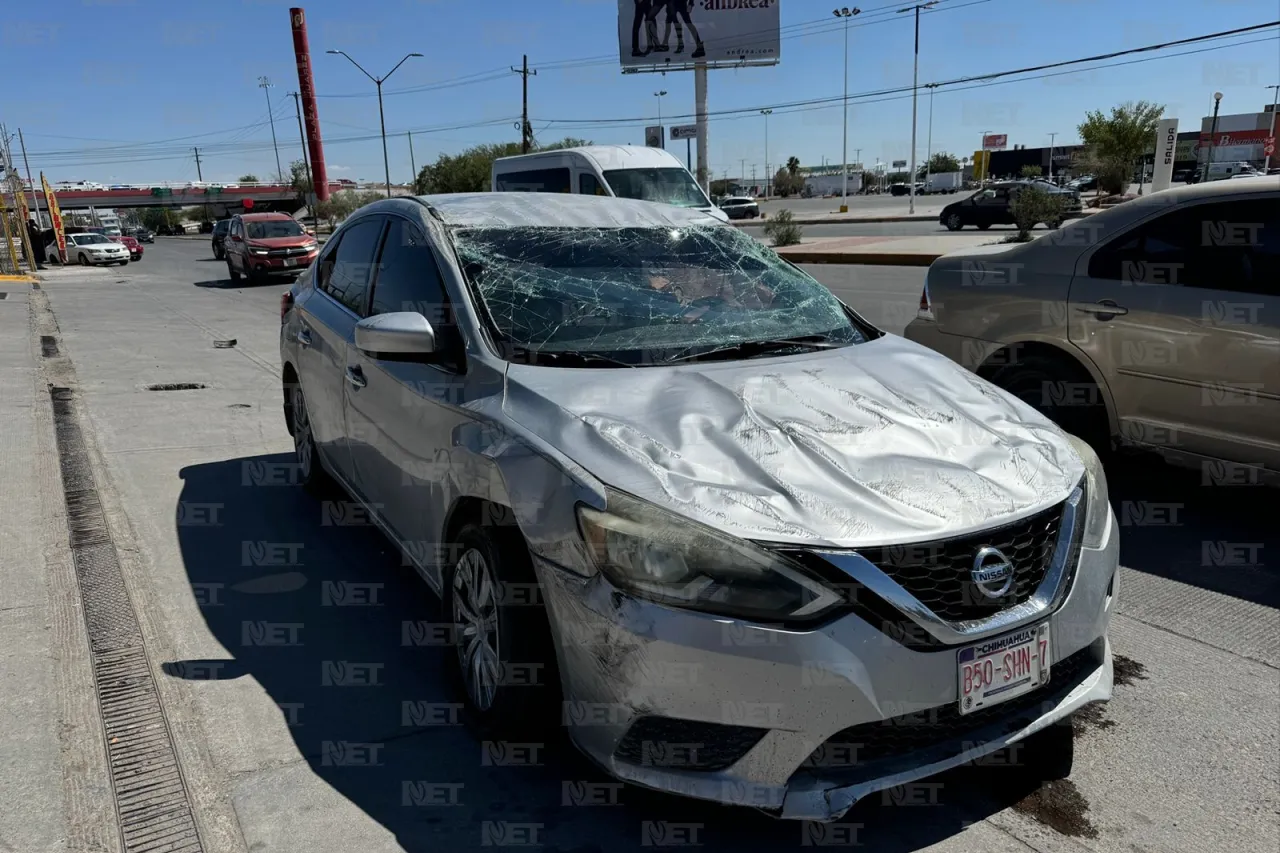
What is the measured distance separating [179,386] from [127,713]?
656 cm

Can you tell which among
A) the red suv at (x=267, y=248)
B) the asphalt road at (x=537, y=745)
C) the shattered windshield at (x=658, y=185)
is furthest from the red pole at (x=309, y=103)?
the asphalt road at (x=537, y=745)

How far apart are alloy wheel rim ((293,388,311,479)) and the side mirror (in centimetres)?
222

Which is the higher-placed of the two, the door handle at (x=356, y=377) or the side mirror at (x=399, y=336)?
the side mirror at (x=399, y=336)

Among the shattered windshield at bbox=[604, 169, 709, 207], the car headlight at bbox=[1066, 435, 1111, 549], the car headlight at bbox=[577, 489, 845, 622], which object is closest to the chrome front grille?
the car headlight at bbox=[577, 489, 845, 622]

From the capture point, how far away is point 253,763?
9.85ft

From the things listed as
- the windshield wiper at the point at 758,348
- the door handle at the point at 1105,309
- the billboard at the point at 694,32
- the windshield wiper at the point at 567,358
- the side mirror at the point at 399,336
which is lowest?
the door handle at the point at 1105,309

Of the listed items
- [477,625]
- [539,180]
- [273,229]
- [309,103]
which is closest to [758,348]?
[477,625]

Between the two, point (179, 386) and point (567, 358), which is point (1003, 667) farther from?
point (179, 386)

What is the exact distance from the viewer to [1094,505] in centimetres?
278

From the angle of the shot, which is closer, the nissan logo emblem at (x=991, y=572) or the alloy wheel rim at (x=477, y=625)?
the nissan logo emblem at (x=991, y=572)

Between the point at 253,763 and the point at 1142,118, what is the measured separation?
46.3 m

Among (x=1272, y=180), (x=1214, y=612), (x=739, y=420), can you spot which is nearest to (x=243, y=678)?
(x=739, y=420)

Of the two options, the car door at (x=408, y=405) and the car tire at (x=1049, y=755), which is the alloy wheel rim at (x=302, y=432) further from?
the car tire at (x=1049, y=755)

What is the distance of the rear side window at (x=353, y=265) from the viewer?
4367 millimetres
